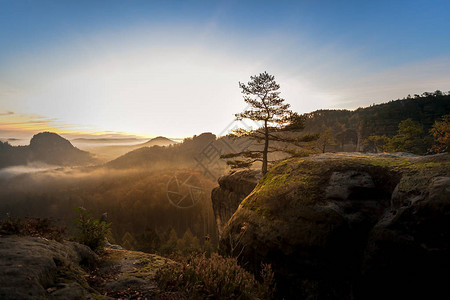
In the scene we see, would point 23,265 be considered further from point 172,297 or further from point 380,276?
point 380,276

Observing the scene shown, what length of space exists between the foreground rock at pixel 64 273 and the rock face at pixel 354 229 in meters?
2.87

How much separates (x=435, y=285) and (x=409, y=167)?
3952 mm

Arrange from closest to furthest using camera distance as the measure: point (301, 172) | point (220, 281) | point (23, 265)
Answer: point (23, 265), point (220, 281), point (301, 172)

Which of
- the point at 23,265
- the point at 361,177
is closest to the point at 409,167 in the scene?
the point at 361,177

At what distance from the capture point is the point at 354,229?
23.5ft

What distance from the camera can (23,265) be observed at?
3779 millimetres

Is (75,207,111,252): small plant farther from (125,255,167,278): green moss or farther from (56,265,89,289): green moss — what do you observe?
(56,265,89,289): green moss

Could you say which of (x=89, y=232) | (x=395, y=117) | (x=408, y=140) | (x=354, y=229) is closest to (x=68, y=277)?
(x=89, y=232)

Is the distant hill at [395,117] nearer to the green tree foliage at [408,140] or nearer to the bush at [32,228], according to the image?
the green tree foliage at [408,140]

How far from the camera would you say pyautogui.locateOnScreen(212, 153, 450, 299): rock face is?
548cm

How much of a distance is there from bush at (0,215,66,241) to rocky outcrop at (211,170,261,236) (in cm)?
1293

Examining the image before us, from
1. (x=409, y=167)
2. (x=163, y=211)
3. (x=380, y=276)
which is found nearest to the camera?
(x=380, y=276)

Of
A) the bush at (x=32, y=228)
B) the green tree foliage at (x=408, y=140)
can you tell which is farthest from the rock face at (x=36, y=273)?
the green tree foliage at (x=408, y=140)

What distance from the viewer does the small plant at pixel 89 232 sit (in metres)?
7.59
